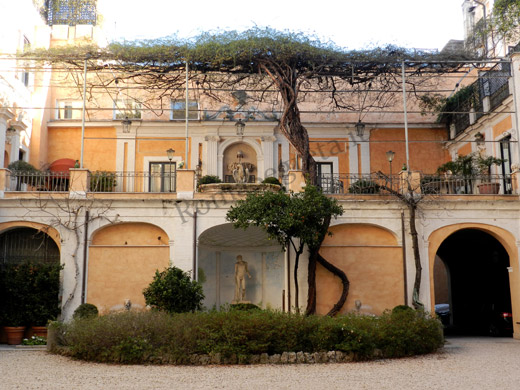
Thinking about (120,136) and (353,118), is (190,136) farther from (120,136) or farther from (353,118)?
(353,118)

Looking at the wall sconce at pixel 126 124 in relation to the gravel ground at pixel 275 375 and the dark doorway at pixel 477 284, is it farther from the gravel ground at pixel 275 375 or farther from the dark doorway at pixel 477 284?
the dark doorway at pixel 477 284

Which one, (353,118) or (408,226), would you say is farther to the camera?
(353,118)

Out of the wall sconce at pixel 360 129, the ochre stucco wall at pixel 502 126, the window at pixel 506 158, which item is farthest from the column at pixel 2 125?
the ochre stucco wall at pixel 502 126

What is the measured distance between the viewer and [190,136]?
2430 cm

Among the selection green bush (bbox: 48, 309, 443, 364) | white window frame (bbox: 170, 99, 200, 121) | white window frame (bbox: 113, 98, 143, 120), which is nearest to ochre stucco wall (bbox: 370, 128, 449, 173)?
white window frame (bbox: 170, 99, 200, 121)

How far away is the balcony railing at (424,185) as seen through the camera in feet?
59.6

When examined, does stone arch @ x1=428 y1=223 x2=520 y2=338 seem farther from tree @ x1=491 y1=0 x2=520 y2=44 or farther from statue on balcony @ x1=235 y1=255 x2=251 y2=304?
tree @ x1=491 y1=0 x2=520 y2=44

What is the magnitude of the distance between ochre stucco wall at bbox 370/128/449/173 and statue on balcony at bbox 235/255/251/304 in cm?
829

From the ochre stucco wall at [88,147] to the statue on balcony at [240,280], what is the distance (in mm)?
8303

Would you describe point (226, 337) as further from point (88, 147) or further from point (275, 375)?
point (88, 147)

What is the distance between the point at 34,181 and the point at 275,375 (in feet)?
40.2

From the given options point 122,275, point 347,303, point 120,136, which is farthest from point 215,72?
point 347,303

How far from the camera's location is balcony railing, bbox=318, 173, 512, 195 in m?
18.2

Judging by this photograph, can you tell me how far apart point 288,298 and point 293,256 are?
1.25 m
